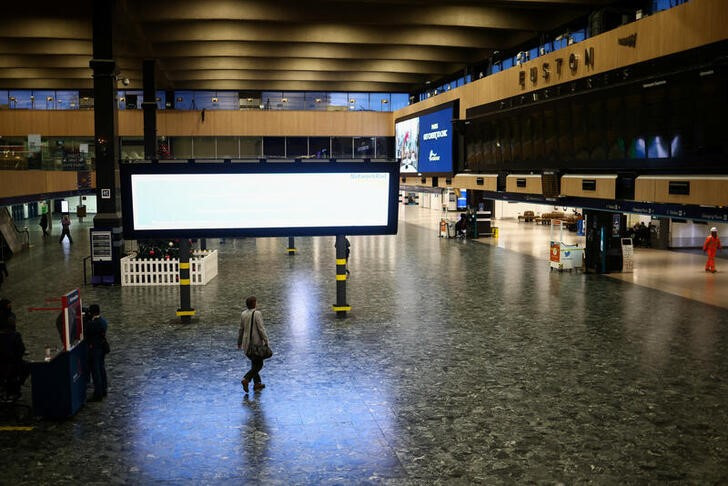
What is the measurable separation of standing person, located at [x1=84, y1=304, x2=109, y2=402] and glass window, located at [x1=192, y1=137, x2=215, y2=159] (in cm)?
3553

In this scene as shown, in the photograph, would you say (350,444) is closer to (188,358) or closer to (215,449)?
(215,449)

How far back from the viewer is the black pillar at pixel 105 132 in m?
22.2

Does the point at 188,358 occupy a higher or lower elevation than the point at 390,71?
lower

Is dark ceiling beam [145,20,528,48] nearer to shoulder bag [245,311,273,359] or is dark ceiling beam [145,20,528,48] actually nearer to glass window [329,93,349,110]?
glass window [329,93,349,110]

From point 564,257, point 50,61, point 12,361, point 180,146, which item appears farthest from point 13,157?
point 564,257

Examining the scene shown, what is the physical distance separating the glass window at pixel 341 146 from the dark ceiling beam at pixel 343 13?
19431 millimetres

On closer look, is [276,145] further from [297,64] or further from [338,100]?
[297,64]

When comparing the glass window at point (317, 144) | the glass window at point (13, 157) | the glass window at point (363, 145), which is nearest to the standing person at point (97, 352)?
the glass window at point (13, 157)

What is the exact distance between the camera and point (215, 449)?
900cm

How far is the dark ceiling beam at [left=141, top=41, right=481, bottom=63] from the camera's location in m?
32.5

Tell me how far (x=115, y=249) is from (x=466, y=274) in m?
12.4

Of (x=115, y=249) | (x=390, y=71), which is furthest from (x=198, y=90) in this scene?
(x=115, y=249)

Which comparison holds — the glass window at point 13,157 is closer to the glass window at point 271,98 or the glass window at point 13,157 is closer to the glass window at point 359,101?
the glass window at point 271,98

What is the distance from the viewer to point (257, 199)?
16.0m
